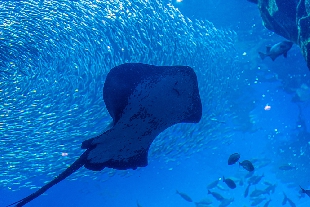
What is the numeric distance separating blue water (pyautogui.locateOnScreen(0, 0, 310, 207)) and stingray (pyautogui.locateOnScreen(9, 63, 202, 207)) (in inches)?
241

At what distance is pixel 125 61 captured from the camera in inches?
382

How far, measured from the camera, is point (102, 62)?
950cm

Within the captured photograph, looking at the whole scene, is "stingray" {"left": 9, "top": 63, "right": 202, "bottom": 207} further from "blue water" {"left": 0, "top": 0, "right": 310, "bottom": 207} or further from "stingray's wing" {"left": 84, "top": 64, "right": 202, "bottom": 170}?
"blue water" {"left": 0, "top": 0, "right": 310, "bottom": 207}

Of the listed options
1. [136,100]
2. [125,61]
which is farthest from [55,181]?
[125,61]

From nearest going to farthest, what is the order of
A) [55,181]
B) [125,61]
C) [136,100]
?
[55,181], [136,100], [125,61]

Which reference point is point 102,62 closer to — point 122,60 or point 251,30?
point 122,60

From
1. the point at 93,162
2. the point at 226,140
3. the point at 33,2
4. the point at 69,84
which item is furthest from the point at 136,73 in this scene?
the point at 226,140

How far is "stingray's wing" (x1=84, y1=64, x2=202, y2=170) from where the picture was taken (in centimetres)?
305

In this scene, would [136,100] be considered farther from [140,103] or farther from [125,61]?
[125,61]

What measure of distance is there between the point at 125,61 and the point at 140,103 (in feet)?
22.6

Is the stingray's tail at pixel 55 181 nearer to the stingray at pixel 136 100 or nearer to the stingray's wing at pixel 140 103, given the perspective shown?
the stingray at pixel 136 100

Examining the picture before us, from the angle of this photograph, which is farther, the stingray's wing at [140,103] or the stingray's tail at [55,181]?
the stingray's wing at [140,103]

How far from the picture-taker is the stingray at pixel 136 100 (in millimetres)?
3041

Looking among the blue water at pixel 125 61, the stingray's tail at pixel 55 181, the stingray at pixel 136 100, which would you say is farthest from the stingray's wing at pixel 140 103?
the blue water at pixel 125 61
